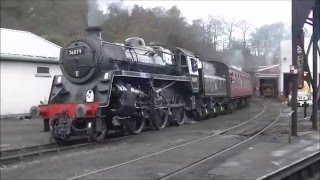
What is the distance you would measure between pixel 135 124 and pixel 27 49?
38.0 ft

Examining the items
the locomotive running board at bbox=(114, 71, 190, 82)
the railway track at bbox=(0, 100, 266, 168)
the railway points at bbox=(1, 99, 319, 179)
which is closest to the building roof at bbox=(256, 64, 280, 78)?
the locomotive running board at bbox=(114, 71, 190, 82)

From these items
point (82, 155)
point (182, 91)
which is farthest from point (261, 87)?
point (82, 155)

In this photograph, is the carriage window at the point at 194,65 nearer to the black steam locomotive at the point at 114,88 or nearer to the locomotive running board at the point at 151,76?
the black steam locomotive at the point at 114,88

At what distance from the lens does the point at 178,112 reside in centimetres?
1920

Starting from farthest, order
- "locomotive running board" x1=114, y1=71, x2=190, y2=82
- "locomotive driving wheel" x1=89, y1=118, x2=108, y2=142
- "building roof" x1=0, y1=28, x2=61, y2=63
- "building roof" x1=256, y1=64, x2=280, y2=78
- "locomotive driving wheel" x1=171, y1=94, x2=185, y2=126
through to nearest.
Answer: "building roof" x1=256, y1=64, x2=280, y2=78, "building roof" x1=0, y1=28, x2=61, y2=63, "locomotive driving wheel" x1=171, y1=94, x2=185, y2=126, "locomotive running board" x1=114, y1=71, x2=190, y2=82, "locomotive driving wheel" x1=89, y1=118, x2=108, y2=142

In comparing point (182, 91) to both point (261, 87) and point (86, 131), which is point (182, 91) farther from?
point (261, 87)

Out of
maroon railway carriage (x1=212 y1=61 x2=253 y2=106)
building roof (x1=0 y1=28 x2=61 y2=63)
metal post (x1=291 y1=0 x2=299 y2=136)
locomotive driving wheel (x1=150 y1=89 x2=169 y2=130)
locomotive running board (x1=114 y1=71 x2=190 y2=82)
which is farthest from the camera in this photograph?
maroon railway carriage (x1=212 y1=61 x2=253 y2=106)

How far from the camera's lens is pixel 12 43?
23.5 metres

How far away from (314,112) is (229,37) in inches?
788

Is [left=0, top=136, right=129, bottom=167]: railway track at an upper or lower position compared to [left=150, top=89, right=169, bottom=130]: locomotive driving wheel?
lower

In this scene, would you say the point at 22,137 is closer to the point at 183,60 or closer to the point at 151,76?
the point at 151,76

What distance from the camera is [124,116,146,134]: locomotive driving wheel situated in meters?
14.7

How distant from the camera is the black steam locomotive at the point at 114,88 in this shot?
42.2 ft

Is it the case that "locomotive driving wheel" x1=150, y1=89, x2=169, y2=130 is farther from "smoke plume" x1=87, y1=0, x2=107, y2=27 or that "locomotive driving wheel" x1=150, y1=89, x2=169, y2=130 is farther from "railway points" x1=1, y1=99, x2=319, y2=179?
"smoke plume" x1=87, y1=0, x2=107, y2=27
